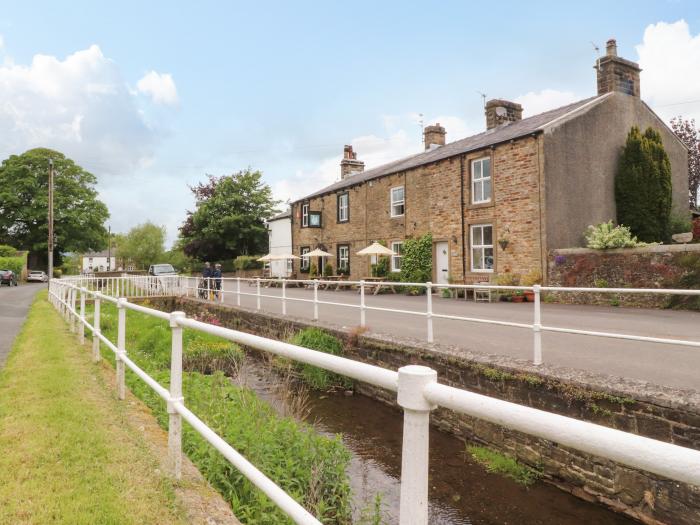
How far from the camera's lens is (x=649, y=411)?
4.77 metres

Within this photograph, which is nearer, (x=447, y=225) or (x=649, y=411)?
(x=649, y=411)

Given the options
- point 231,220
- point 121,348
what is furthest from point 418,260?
point 231,220

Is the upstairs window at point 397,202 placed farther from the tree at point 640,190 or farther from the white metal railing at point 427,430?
the white metal railing at point 427,430

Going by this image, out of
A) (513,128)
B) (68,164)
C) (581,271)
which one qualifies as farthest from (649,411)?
(68,164)

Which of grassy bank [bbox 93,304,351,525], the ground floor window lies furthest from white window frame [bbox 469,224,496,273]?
grassy bank [bbox 93,304,351,525]

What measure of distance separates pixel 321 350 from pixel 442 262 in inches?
451

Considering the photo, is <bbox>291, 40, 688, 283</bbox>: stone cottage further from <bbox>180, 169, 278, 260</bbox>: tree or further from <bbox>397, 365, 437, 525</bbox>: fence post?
<bbox>180, 169, 278, 260</bbox>: tree

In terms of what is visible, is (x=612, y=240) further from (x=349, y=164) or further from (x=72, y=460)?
(x=349, y=164)

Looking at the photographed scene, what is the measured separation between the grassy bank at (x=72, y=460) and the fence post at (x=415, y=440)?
6.14ft

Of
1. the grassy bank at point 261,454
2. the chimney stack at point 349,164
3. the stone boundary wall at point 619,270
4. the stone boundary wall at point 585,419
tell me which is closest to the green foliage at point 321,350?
the stone boundary wall at point 585,419

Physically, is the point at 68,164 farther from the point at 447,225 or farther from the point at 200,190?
the point at 447,225

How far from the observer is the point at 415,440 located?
4.35ft

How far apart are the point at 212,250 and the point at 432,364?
42.2m

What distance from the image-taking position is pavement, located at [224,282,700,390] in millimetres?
6234
